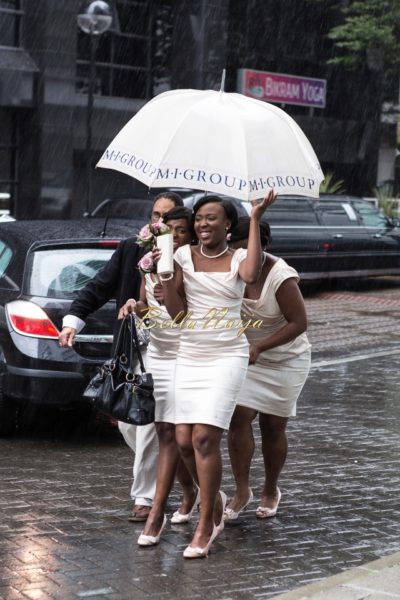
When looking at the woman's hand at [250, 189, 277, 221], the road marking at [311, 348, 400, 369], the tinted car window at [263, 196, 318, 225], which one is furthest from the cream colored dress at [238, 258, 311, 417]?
the tinted car window at [263, 196, 318, 225]

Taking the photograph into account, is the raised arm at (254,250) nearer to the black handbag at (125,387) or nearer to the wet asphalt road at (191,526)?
the black handbag at (125,387)

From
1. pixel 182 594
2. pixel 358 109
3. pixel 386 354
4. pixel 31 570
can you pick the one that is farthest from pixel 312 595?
pixel 358 109

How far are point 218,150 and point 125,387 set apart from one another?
4.17 ft

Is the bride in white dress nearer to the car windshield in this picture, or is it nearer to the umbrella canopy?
the umbrella canopy

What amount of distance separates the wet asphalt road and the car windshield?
1.11m

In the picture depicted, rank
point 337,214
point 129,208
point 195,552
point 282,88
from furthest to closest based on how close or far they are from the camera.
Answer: point 282,88
point 337,214
point 129,208
point 195,552

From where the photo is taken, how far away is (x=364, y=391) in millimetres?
11422

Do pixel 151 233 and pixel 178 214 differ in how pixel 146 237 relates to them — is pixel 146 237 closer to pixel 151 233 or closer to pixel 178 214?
pixel 151 233

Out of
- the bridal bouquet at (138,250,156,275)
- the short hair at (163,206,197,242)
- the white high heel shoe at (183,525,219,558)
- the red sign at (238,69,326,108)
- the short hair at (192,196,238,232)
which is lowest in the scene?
the white high heel shoe at (183,525,219,558)

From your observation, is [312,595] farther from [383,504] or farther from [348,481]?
[348,481]

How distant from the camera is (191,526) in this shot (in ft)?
21.3

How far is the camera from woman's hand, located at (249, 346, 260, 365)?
6273mm

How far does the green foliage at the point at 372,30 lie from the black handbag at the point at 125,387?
945 inches

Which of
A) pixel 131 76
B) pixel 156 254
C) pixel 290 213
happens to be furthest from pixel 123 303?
pixel 131 76
